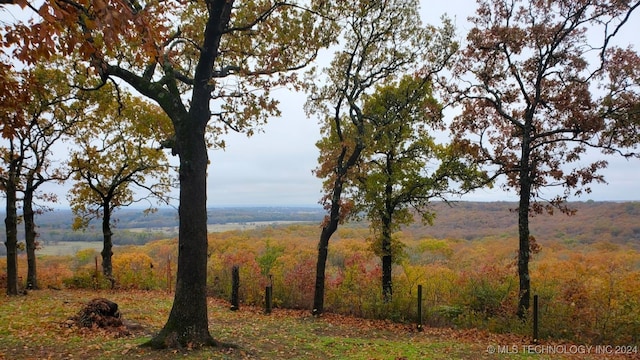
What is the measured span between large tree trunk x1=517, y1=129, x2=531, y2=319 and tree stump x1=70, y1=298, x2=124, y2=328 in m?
12.2

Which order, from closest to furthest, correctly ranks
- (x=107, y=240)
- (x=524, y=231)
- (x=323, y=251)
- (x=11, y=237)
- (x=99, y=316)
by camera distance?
(x=99, y=316) < (x=524, y=231) < (x=323, y=251) < (x=11, y=237) < (x=107, y=240)

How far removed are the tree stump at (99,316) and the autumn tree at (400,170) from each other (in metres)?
9.47

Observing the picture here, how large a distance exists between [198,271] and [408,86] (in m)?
11.8

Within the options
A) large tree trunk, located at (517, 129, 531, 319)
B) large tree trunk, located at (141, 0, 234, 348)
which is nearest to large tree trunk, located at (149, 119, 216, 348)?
large tree trunk, located at (141, 0, 234, 348)

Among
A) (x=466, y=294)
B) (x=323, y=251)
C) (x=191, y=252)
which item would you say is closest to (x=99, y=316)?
(x=191, y=252)

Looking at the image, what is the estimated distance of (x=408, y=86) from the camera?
53.7ft

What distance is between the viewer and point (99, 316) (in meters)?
10.2

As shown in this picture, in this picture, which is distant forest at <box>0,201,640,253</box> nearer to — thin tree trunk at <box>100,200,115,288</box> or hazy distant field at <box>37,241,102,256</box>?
hazy distant field at <box>37,241,102,256</box>

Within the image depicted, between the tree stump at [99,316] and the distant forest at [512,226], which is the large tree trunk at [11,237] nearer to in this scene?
the tree stump at [99,316]

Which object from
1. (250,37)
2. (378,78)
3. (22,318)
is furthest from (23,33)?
(378,78)

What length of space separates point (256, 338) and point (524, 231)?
30.6 ft

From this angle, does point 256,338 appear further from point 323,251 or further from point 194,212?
point 323,251

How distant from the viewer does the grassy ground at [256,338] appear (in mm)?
7914

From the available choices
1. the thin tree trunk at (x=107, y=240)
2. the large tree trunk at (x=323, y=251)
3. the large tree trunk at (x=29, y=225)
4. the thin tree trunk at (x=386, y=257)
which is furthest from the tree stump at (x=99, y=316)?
the thin tree trunk at (x=107, y=240)
